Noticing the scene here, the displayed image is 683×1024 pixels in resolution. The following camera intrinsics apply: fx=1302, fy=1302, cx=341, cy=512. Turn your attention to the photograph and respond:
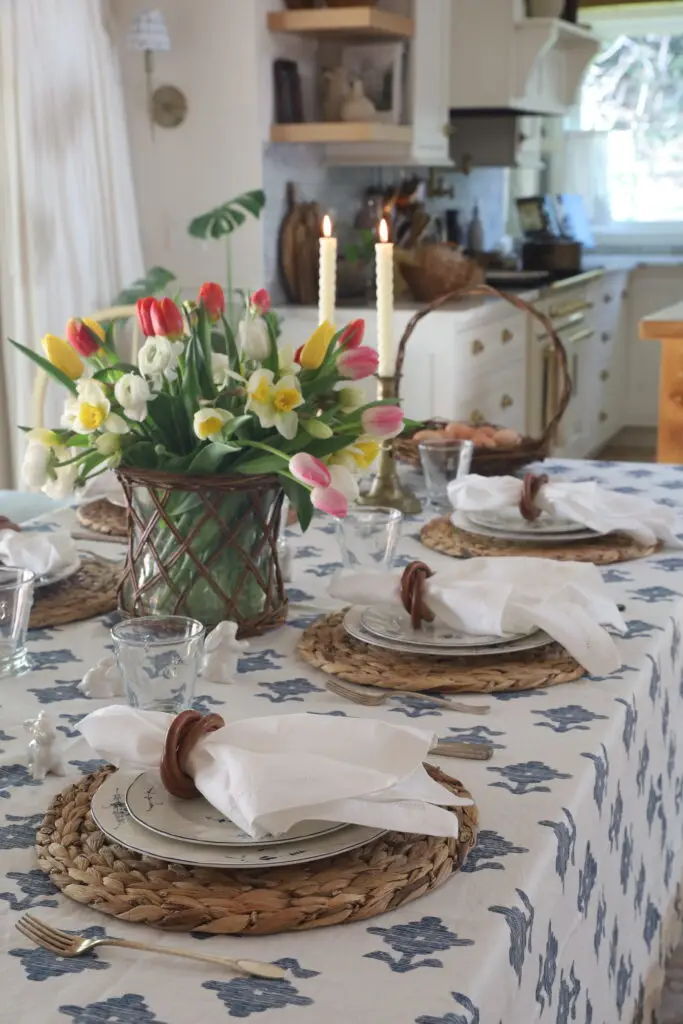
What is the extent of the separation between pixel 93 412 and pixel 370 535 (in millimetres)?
360

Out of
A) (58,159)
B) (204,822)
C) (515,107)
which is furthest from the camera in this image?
(515,107)

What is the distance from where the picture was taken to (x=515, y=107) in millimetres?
4883

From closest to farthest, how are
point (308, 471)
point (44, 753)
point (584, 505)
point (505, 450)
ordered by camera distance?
point (44, 753) < point (308, 471) < point (584, 505) < point (505, 450)

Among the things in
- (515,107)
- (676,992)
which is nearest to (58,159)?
(515,107)

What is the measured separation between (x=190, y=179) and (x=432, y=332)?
2.83ft

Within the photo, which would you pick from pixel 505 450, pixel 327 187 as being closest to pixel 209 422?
pixel 505 450

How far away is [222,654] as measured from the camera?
1214mm

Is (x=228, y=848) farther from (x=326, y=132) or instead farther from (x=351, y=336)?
(x=326, y=132)

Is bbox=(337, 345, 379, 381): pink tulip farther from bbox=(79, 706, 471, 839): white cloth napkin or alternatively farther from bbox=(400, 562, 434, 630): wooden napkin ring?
bbox=(79, 706, 471, 839): white cloth napkin

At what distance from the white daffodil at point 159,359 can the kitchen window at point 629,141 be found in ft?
19.1

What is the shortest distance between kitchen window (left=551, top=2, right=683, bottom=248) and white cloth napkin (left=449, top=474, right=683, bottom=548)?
17.6 feet

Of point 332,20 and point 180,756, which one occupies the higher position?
point 332,20

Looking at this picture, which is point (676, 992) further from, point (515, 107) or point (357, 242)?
point (515, 107)

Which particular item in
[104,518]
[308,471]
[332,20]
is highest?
[332,20]
